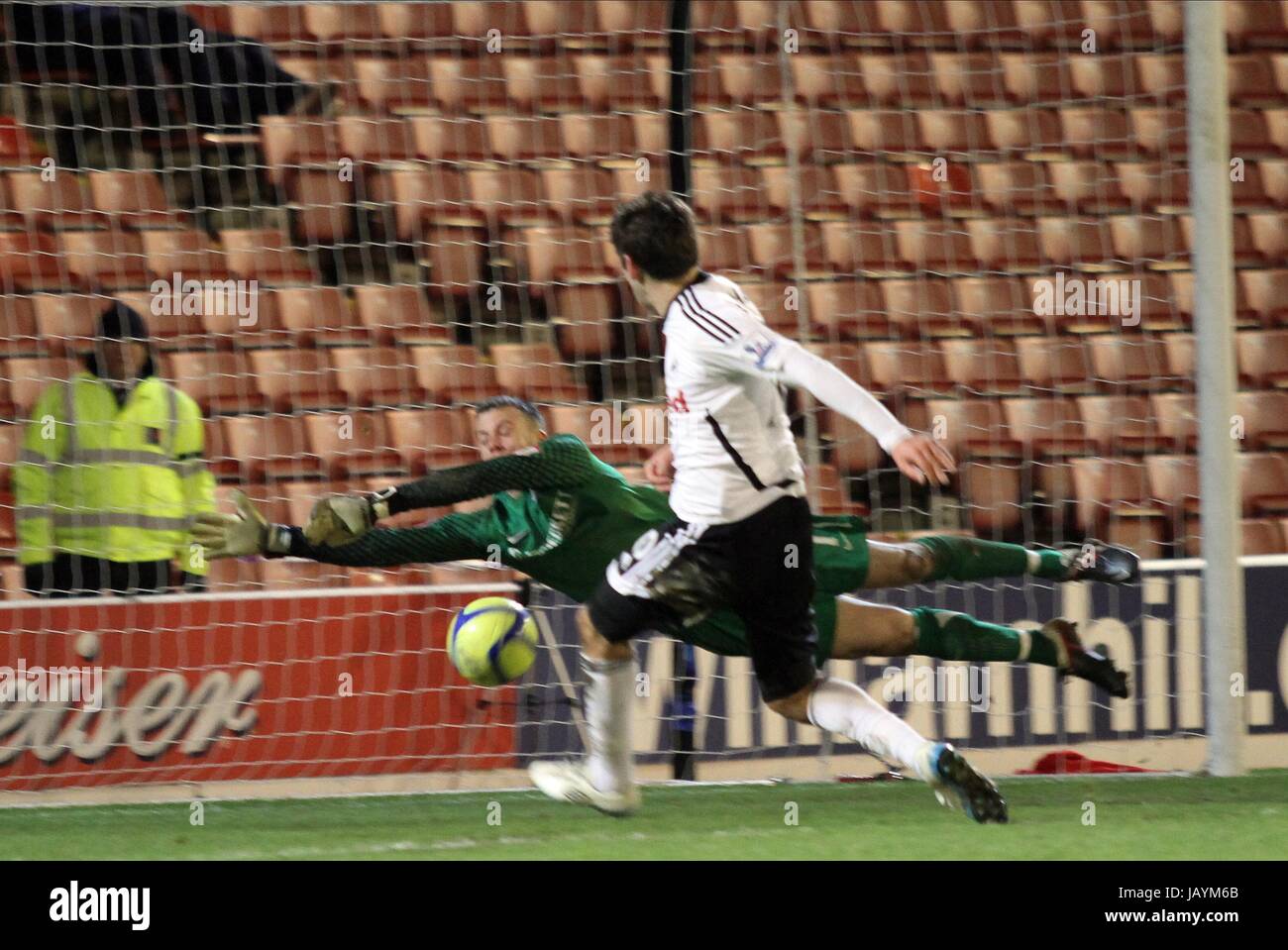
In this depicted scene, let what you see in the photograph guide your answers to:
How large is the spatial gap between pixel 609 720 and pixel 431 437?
10.9 feet

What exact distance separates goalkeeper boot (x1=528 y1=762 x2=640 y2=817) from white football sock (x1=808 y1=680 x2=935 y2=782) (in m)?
0.60

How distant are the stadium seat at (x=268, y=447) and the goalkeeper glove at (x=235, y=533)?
2430 mm

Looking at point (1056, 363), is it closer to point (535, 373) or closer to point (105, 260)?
point (535, 373)

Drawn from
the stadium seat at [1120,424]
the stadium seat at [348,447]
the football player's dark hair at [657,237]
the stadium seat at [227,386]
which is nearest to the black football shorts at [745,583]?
the football player's dark hair at [657,237]

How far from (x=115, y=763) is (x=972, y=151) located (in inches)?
196

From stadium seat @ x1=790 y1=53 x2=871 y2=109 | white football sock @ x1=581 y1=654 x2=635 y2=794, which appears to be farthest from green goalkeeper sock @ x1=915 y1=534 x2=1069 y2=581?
stadium seat @ x1=790 y1=53 x2=871 y2=109

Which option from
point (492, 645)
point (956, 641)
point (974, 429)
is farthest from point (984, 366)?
point (492, 645)

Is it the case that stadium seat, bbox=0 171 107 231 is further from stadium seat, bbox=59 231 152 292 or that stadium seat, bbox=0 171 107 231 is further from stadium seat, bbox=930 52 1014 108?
stadium seat, bbox=930 52 1014 108

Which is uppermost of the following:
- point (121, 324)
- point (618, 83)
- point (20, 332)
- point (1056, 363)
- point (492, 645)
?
point (618, 83)

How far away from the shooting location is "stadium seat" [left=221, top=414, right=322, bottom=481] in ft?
25.9

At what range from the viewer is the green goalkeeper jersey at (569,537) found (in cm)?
571

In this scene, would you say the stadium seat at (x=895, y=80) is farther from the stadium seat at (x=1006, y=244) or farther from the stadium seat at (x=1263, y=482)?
the stadium seat at (x=1263, y=482)

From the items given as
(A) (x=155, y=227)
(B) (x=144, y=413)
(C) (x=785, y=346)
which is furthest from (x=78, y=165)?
(C) (x=785, y=346)

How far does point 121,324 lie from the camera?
6832 millimetres
